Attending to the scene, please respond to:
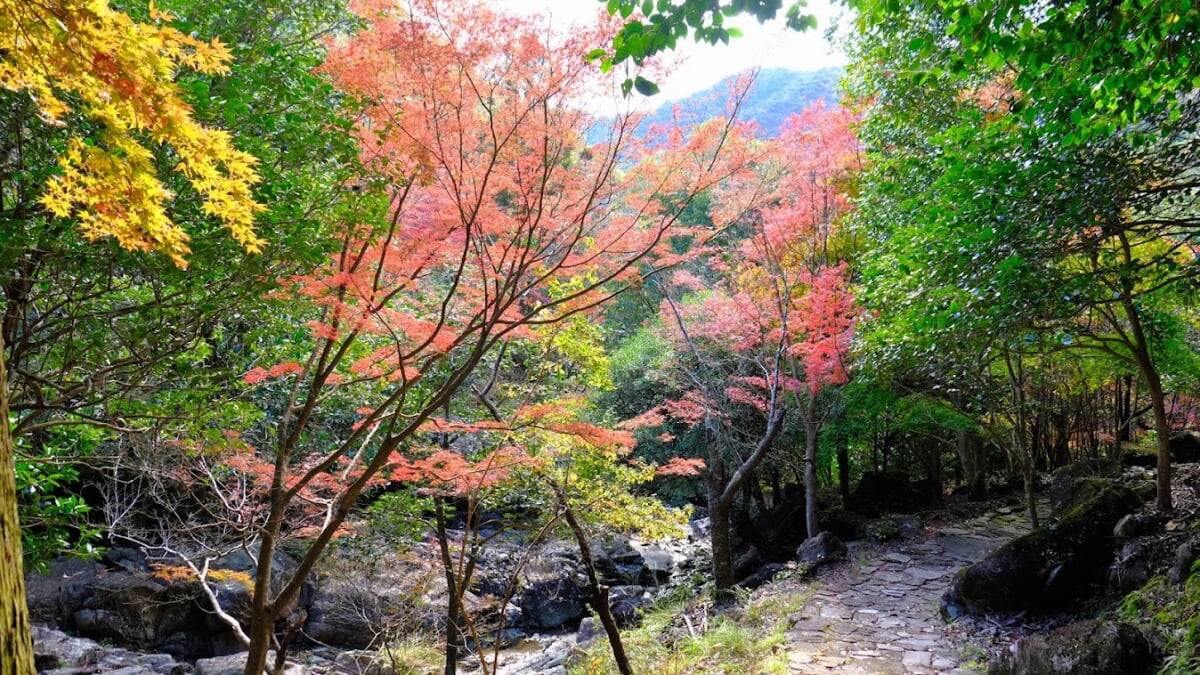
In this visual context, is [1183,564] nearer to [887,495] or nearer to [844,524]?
[844,524]

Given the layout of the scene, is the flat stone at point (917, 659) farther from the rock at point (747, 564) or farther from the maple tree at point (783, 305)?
the rock at point (747, 564)

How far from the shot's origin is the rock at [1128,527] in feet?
18.5

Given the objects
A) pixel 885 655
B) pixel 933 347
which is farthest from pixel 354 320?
pixel 885 655

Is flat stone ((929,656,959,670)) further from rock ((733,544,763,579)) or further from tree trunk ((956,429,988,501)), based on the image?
tree trunk ((956,429,988,501))

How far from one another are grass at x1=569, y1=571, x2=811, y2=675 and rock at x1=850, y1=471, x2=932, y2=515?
4.78 m

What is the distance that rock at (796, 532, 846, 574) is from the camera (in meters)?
8.91

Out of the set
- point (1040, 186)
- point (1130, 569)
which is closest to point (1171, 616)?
point (1130, 569)

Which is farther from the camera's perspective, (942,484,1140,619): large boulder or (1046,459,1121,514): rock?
(1046,459,1121,514): rock

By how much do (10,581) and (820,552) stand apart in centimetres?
934

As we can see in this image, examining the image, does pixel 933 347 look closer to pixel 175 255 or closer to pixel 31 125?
pixel 175 255

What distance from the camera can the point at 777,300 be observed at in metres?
9.28

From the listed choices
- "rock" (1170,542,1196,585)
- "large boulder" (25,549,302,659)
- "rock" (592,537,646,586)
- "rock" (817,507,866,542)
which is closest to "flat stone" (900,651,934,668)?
"rock" (1170,542,1196,585)

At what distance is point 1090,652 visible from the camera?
11.9 feet

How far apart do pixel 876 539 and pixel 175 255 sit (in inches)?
397
